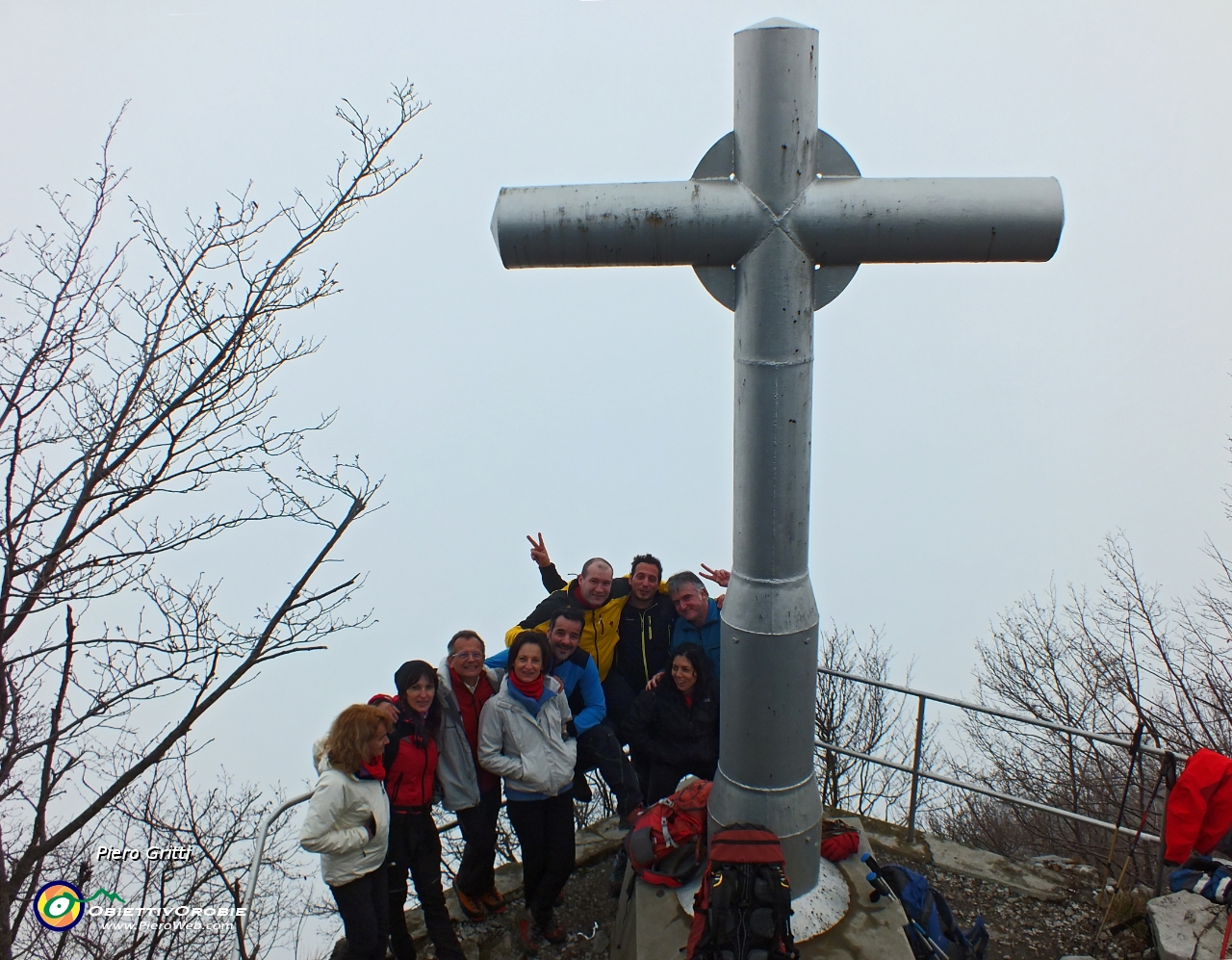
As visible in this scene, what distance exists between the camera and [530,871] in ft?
14.7

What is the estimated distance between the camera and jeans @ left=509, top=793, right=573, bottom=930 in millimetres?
4359

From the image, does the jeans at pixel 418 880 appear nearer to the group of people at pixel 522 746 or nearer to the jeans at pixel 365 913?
the group of people at pixel 522 746

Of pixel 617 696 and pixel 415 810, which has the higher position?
pixel 617 696

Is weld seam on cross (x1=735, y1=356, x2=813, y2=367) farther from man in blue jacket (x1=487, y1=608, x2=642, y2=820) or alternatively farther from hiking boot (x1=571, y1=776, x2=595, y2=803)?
hiking boot (x1=571, y1=776, x2=595, y2=803)

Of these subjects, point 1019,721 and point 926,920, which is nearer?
point 926,920

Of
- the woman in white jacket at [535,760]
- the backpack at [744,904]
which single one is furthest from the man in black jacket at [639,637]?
the backpack at [744,904]

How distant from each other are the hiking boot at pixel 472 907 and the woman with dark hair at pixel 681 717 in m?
1.30

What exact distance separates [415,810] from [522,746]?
0.60 metres

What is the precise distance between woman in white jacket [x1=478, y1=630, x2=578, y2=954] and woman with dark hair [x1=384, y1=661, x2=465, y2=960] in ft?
1.01

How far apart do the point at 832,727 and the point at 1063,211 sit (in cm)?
1360

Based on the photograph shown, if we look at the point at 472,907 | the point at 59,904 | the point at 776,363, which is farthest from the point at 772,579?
the point at 59,904

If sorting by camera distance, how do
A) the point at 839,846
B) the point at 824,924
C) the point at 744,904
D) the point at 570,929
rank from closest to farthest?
the point at 744,904
the point at 824,924
the point at 839,846
the point at 570,929

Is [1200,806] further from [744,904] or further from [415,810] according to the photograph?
[415,810]

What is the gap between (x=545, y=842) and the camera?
441 centimetres
